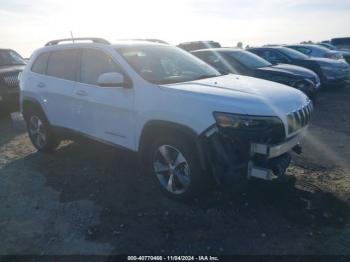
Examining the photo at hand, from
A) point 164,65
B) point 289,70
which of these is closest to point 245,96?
point 164,65

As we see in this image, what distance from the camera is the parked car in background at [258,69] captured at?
901 cm

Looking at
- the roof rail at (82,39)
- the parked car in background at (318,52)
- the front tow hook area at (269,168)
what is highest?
the roof rail at (82,39)

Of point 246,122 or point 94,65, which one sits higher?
point 94,65

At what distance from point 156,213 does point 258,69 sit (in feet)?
20.1

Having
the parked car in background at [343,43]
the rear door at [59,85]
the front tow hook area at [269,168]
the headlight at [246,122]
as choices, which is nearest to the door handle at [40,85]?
the rear door at [59,85]

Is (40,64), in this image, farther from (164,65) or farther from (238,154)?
(238,154)

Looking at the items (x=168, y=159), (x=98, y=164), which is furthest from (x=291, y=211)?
(x=98, y=164)

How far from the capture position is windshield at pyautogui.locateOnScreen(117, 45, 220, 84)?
4.42 metres

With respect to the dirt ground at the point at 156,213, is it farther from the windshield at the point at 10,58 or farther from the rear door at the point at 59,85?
the windshield at the point at 10,58

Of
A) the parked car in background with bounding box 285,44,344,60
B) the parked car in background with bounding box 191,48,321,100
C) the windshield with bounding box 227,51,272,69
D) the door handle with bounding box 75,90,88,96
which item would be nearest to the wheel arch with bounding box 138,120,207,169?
the door handle with bounding box 75,90,88,96

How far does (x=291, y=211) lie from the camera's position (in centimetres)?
395

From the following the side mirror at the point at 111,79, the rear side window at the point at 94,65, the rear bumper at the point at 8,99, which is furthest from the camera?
the rear bumper at the point at 8,99

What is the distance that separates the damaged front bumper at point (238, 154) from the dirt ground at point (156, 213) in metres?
0.24

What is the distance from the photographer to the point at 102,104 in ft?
15.4
